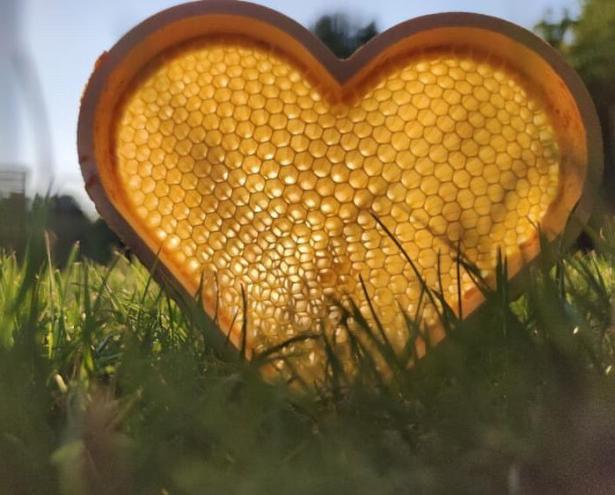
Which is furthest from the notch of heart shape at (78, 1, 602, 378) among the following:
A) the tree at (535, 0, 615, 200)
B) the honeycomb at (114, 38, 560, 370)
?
the tree at (535, 0, 615, 200)

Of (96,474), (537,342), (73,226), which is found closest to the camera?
(96,474)

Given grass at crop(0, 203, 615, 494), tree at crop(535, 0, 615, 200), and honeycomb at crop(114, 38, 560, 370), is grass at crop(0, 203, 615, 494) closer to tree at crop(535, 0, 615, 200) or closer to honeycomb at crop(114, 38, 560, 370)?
honeycomb at crop(114, 38, 560, 370)

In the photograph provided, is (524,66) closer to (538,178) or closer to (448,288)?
(538,178)

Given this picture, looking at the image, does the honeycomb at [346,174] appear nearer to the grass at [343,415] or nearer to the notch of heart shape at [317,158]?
the notch of heart shape at [317,158]

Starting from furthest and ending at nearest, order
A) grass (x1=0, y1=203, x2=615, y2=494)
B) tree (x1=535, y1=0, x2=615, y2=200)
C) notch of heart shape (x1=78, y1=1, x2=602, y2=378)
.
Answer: tree (x1=535, y1=0, x2=615, y2=200), notch of heart shape (x1=78, y1=1, x2=602, y2=378), grass (x1=0, y1=203, x2=615, y2=494)

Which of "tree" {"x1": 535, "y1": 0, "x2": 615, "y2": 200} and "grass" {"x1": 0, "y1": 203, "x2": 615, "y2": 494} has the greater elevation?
"tree" {"x1": 535, "y1": 0, "x2": 615, "y2": 200}

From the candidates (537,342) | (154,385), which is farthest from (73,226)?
(537,342)

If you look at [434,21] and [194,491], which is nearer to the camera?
[194,491]
